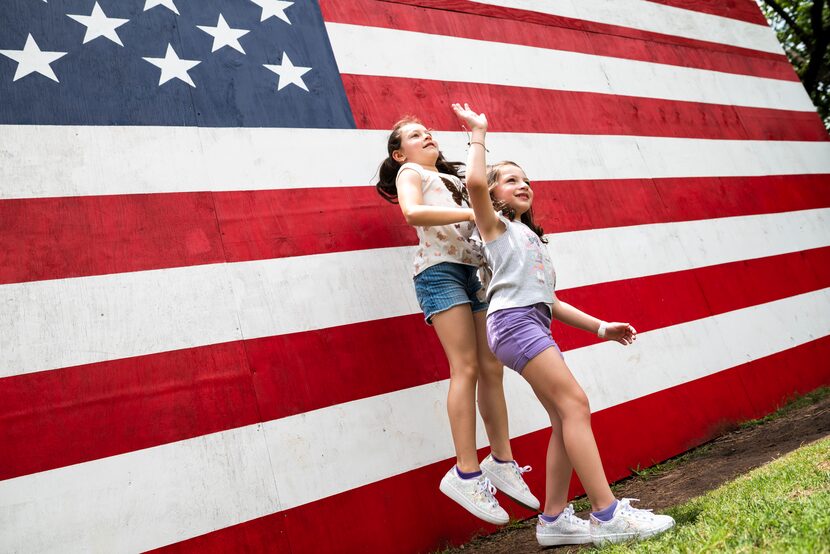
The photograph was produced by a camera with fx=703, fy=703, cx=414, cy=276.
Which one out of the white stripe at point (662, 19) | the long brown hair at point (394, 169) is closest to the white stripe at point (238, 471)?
the long brown hair at point (394, 169)

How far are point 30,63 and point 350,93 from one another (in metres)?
1.12

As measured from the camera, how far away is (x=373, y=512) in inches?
90.0

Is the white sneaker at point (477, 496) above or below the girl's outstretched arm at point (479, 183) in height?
below

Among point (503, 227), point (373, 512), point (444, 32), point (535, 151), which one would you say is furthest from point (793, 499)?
point (444, 32)

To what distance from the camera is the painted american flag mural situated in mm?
1967

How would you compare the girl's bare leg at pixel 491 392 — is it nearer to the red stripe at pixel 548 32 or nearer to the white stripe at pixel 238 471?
the white stripe at pixel 238 471

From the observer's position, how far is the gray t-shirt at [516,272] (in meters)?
2.07

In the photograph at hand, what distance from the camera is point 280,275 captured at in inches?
92.9

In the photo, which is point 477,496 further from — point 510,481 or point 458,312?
point 458,312

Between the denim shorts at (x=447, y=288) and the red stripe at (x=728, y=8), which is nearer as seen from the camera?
the denim shorts at (x=447, y=288)

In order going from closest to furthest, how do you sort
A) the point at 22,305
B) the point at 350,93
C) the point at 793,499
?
the point at 793,499 → the point at 22,305 → the point at 350,93

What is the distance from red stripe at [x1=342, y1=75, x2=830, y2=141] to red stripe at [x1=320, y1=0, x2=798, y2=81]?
276 millimetres

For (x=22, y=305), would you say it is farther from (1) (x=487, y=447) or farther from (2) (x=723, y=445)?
(2) (x=723, y=445)

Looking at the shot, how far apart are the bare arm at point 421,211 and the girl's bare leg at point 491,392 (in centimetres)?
40
